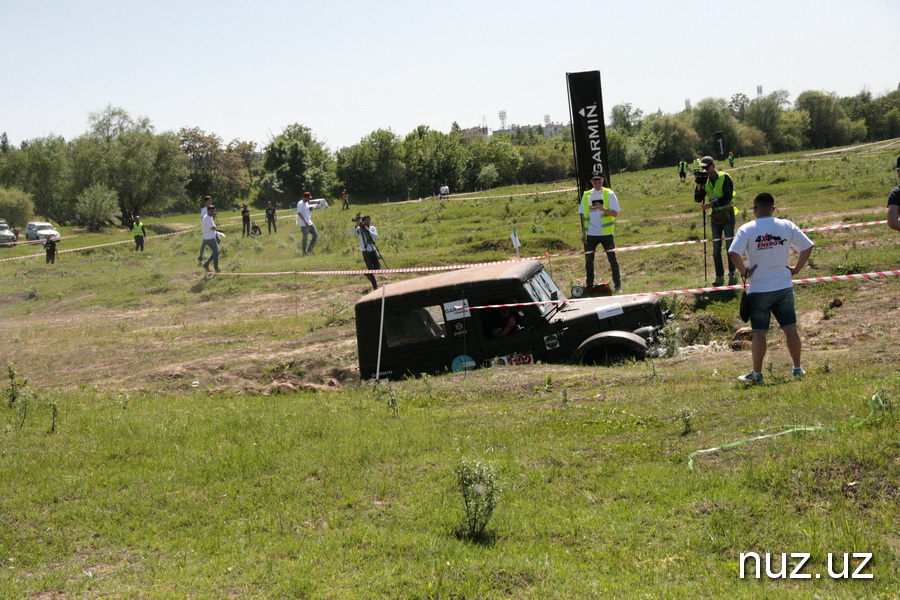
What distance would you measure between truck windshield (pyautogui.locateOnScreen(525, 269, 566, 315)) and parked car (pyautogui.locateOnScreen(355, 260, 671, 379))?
2 cm

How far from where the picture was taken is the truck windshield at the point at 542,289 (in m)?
9.72

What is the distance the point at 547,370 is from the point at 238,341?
27.2 feet

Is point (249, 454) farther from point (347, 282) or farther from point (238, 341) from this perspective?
point (347, 282)

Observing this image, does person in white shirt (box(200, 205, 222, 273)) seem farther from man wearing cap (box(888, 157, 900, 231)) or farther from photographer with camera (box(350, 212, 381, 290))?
man wearing cap (box(888, 157, 900, 231))

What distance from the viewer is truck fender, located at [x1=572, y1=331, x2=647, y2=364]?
9469 millimetres

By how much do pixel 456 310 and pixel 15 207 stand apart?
6843 centimetres

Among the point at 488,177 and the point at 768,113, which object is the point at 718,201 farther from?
the point at 768,113

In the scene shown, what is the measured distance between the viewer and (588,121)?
14.4 meters

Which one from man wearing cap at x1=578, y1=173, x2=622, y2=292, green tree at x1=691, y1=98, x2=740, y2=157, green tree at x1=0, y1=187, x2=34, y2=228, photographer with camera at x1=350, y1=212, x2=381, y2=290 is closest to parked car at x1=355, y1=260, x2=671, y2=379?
man wearing cap at x1=578, y1=173, x2=622, y2=292

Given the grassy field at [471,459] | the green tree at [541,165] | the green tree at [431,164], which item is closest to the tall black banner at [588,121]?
the grassy field at [471,459]

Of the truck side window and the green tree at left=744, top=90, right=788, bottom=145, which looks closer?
the truck side window

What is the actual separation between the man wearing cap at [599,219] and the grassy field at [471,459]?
1.60 meters

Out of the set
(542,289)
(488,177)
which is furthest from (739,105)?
(542,289)

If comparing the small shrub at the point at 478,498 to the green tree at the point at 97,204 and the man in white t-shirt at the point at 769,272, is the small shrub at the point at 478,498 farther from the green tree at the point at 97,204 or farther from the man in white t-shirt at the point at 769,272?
the green tree at the point at 97,204
